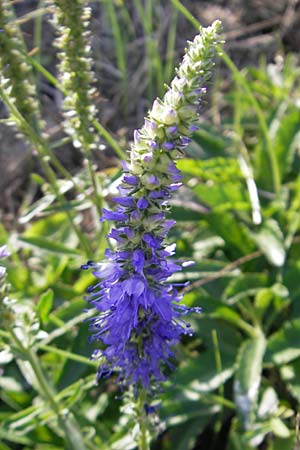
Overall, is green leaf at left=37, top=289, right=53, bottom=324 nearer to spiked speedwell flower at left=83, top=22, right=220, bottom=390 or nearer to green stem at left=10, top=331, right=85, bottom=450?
green stem at left=10, top=331, right=85, bottom=450

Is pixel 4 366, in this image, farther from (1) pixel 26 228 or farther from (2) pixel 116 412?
(1) pixel 26 228

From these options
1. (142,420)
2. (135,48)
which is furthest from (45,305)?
(135,48)

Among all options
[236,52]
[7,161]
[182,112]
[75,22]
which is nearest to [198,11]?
[236,52]

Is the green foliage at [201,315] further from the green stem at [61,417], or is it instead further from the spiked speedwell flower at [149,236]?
the spiked speedwell flower at [149,236]

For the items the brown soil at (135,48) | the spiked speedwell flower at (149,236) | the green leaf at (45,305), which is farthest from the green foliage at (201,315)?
the brown soil at (135,48)

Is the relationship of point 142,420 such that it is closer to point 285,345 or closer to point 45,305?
point 45,305
